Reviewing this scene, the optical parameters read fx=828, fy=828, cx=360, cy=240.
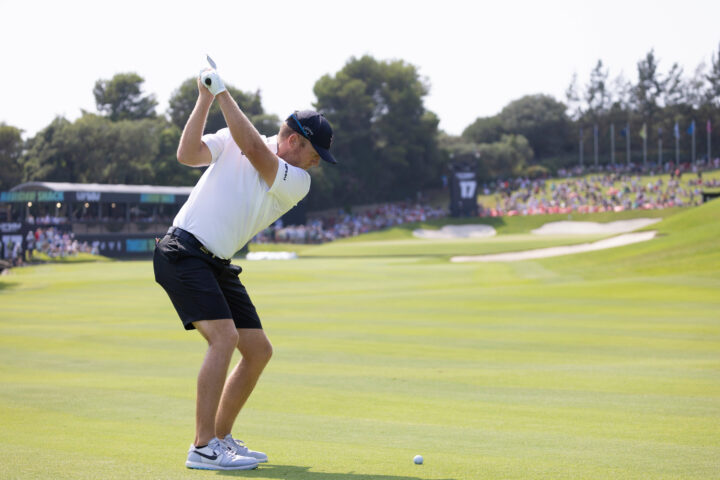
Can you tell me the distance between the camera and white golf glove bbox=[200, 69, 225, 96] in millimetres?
5621

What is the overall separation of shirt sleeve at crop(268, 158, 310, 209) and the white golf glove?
2.10ft

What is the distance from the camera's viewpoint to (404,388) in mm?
10367

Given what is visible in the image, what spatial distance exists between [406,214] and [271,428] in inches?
3896

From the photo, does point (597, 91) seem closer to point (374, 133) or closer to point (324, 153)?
point (374, 133)

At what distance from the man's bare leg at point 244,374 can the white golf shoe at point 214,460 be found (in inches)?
19.1

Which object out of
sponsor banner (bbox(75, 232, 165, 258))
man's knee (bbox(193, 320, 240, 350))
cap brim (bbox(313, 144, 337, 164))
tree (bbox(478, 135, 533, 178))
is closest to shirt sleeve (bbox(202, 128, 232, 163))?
cap brim (bbox(313, 144, 337, 164))

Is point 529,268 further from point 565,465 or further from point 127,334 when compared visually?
point 565,465

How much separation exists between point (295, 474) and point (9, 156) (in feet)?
345

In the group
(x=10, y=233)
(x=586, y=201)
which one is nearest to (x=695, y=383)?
(x=10, y=233)

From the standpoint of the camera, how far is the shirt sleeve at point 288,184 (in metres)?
5.84

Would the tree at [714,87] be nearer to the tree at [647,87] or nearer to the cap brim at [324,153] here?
the tree at [647,87]

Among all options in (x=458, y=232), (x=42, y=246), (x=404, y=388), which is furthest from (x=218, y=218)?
(x=458, y=232)

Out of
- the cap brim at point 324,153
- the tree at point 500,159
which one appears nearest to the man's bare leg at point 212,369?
the cap brim at point 324,153

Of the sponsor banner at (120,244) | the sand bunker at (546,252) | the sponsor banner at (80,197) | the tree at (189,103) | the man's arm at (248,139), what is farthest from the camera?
the tree at (189,103)
